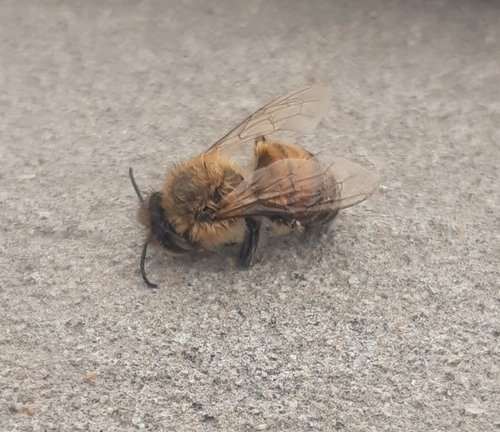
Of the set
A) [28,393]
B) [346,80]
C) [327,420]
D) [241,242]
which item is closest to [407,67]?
[346,80]

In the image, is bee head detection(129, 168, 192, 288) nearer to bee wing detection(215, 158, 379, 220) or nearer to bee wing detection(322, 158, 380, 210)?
bee wing detection(215, 158, 379, 220)

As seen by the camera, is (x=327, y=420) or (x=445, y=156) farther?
(x=445, y=156)

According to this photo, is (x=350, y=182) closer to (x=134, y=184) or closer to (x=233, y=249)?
(x=233, y=249)

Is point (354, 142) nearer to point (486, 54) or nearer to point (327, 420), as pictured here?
point (486, 54)

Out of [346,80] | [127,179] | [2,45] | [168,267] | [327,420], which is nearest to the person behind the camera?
[327,420]

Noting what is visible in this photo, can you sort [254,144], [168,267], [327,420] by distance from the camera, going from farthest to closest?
[254,144] → [168,267] → [327,420]

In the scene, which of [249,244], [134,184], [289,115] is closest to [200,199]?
[249,244]

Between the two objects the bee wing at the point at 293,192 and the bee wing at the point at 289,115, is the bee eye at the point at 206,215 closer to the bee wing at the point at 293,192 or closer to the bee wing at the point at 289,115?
the bee wing at the point at 293,192
